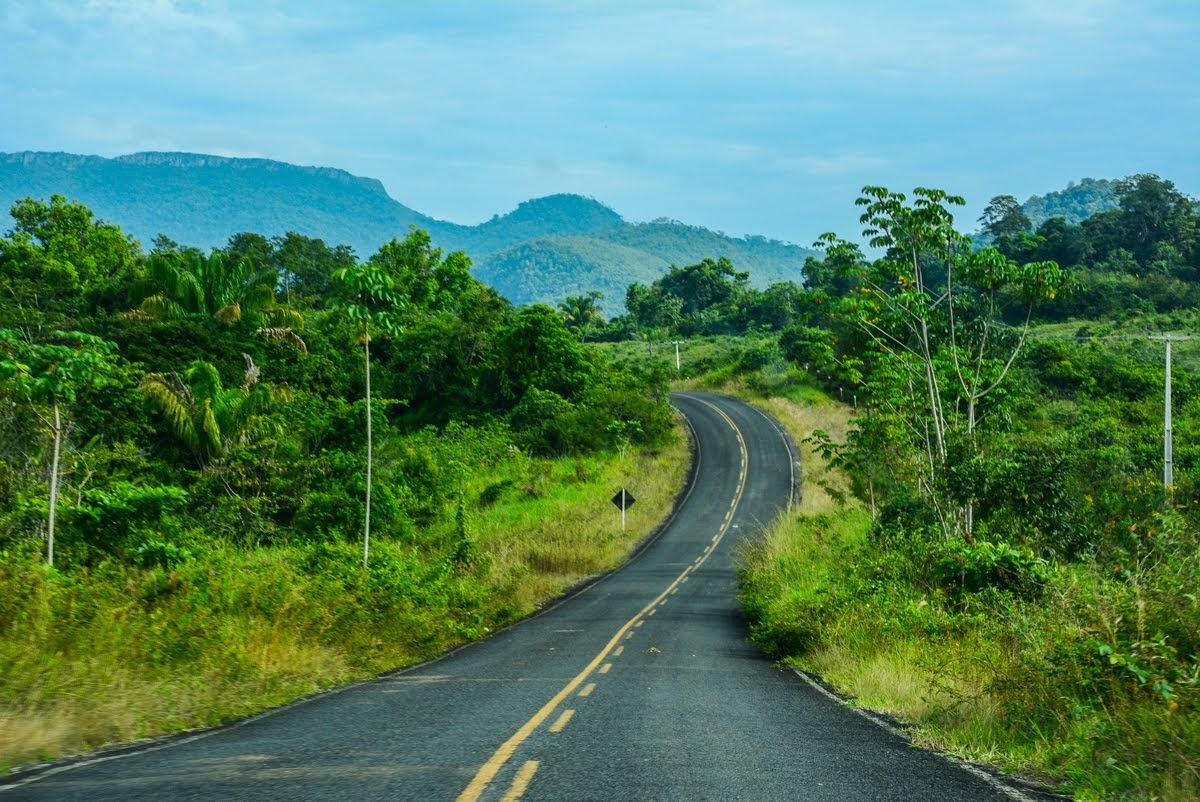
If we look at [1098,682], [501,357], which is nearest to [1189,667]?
[1098,682]

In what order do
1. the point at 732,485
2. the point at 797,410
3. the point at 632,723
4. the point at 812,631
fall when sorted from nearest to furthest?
1. the point at 632,723
2. the point at 812,631
3. the point at 732,485
4. the point at 797,410

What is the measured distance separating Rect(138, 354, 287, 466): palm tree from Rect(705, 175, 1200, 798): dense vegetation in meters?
18.2

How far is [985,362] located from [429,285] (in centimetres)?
6381

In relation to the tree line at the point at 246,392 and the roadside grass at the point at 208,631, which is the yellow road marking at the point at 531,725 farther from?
the tree line at the point at 246,392

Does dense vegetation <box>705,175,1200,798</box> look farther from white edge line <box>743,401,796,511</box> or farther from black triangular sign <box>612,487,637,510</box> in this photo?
white edge line <box>743,401,796,511</box>

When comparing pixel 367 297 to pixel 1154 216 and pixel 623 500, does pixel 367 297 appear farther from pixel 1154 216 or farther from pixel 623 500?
pixel 1154 216

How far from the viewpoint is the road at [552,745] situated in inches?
265

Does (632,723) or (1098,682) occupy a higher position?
(1098,682)

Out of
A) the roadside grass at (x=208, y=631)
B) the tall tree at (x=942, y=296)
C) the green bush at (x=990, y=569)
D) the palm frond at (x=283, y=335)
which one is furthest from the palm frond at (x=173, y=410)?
the green bush at (x=990, y=569)

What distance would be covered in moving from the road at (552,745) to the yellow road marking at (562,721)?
0.02m

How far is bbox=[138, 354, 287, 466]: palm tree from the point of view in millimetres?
33938

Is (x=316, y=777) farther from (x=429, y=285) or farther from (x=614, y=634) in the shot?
(x=429, y=285)

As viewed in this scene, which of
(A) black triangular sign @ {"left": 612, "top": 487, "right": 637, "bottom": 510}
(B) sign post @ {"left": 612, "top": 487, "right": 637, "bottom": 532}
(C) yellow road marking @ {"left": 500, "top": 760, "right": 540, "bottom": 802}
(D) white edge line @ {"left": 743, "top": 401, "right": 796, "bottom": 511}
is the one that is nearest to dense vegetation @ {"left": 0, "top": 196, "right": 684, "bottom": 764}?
(B) sign post @ {"left": 612, "top": 487, "right": 637, "bottom": 532}

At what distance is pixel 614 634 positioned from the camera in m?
19.6
